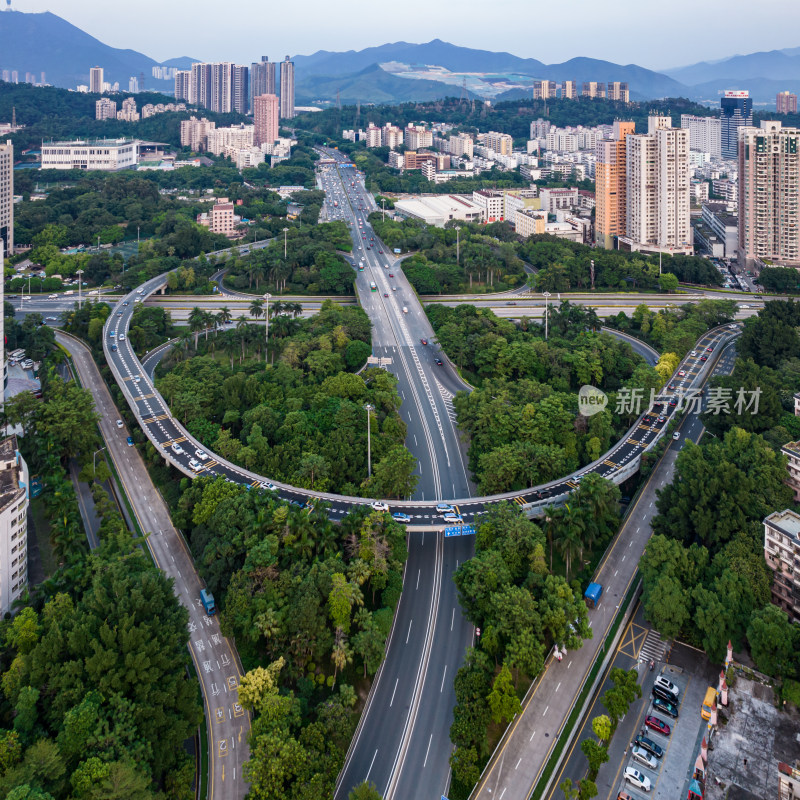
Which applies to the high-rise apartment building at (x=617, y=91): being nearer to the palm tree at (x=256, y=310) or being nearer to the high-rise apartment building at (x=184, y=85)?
the high-rise apartment building at (x=184, y=85)

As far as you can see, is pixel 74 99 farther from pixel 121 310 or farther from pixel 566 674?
pixel 566 674

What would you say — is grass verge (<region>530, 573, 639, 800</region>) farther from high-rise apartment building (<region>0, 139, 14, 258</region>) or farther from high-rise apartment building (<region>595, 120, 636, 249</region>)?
high-rise apartment building (<region>0, 139, 14, 258</region>)

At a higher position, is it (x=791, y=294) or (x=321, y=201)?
(x=321, y=201)

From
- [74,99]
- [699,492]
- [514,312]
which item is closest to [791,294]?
[514,312]

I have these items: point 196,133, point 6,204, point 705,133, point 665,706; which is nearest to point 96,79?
point 196,133

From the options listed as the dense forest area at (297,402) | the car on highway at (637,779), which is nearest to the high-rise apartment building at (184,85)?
the dense forest area at (297,402)

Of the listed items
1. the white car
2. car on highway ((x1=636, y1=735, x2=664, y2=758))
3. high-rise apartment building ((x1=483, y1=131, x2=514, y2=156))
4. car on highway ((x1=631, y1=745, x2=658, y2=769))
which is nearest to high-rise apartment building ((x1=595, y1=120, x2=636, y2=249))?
high-rise apartment building ((x1=483, y1=131, x2=514, y2=156))
